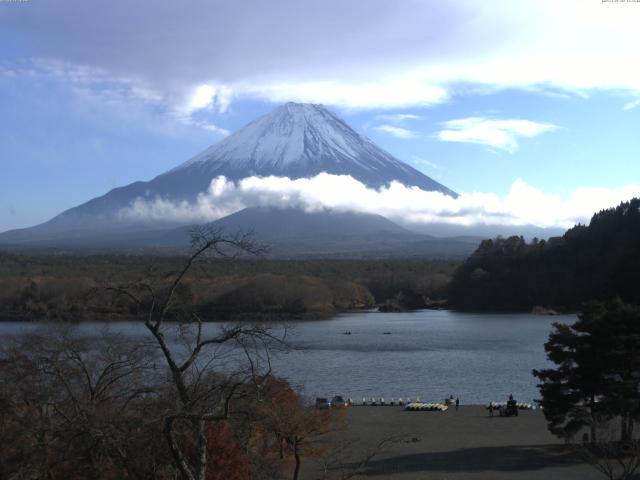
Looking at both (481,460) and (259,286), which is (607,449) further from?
(259,286)

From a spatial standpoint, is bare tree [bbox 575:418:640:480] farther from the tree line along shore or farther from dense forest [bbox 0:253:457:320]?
the tree line along shore

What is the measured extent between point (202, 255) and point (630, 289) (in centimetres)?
3649

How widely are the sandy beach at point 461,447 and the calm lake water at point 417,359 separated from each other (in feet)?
6.59

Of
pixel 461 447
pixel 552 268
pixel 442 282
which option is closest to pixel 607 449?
pixel 461 447

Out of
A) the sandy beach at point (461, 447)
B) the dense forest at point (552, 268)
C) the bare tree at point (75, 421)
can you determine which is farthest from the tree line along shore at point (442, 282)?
the bare tree at point (75, 421)

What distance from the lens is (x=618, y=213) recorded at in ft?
155

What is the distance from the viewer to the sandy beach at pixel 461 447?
10.3 meters

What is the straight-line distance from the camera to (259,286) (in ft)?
141

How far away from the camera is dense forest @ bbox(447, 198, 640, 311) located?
44.7 metres

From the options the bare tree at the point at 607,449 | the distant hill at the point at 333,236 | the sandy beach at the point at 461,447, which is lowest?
the sandy beach at the point at 461,447

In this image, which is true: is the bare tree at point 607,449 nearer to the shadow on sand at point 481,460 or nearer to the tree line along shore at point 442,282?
the shadow on sand at point 481,460

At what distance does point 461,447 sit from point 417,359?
12.1 metres

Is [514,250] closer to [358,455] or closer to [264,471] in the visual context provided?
[358,455]

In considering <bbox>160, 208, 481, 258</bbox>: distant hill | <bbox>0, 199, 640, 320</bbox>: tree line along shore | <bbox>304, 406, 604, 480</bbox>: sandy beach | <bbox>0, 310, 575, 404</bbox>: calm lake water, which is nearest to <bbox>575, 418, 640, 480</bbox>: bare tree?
<bbox>304, 406, 604, 480</bbox>: sandy beach
